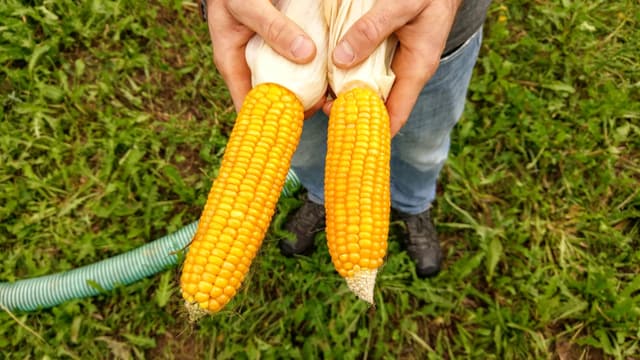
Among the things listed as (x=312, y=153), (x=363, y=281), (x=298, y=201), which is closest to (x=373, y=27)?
(x=363, y=281)

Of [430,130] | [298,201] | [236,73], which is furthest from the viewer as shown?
[298,201]

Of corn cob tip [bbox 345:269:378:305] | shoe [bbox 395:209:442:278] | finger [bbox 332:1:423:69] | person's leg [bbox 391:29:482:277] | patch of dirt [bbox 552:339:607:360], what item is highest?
finger [bbox 332:1:423:69]

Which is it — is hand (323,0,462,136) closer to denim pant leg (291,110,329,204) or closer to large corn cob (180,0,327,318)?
large corn cob (180,0,327,318)

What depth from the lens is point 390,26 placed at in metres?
1.49

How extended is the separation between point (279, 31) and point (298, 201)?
1.98 meters

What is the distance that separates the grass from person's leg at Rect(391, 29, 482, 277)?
0.48ft

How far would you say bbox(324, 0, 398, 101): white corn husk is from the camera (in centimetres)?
153

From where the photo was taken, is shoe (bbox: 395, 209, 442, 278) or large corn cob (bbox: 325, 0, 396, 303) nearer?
large corn cob (bbox: 325, 0, 396, 303)

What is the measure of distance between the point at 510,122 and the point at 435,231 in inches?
40.2

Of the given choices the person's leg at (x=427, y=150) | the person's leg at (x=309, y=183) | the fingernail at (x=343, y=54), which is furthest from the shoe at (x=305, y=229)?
the fingernail at (x=343, y=54)

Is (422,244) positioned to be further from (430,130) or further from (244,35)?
(244,35)

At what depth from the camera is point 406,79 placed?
62.6 inches

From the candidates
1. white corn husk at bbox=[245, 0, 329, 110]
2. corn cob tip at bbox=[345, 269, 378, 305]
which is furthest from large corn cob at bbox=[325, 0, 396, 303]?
white corn husk at bbox=[245, 0, 329, 110]

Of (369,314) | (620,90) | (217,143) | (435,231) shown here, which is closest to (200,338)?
(369,314)
